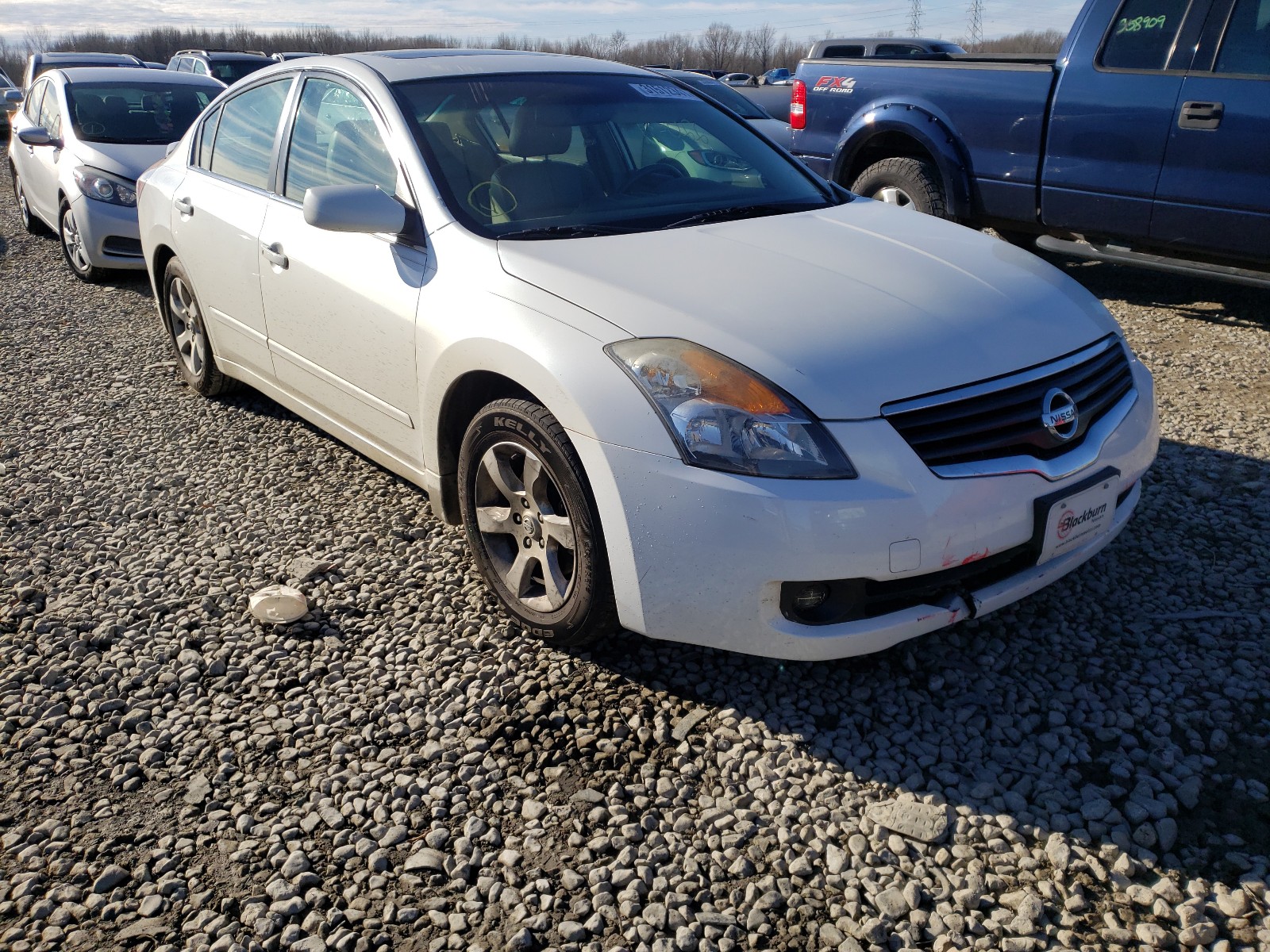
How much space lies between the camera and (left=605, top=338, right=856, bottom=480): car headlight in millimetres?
2500

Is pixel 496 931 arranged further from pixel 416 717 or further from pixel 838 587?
pixel 838 587

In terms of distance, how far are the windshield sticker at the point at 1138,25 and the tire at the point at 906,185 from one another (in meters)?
1.34

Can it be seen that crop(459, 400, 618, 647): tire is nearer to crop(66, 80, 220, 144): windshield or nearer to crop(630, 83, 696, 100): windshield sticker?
crop(630, 83, 696, 100): windshield sticker

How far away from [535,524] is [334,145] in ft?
6.04

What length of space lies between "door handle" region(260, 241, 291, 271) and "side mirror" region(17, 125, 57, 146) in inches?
242

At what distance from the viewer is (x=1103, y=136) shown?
19.8 feet

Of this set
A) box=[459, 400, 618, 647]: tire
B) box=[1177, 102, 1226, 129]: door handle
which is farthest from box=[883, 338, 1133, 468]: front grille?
box=[1177, 102, 1226, 129]: door handle

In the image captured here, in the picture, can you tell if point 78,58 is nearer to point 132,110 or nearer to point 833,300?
point 132,110

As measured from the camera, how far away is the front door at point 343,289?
11.1 feet

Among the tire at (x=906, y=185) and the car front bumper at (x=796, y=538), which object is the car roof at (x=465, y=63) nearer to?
the car front bumper at (x=796, y=538)

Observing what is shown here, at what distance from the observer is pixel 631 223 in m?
3.39

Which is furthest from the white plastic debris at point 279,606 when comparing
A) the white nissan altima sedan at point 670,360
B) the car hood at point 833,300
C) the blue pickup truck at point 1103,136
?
the blue pickup truck at point 1103,136

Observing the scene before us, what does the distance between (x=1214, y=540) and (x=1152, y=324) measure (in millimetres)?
3083

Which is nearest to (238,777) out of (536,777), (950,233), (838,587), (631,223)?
(536,777)
